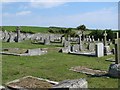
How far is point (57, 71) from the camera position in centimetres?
1143

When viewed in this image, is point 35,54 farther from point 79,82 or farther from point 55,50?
point 79,82


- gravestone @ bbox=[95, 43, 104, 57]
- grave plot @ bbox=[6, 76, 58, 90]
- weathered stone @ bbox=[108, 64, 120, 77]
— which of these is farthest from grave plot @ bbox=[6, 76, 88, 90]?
gravestone @ bbox=[95, 43, 104, 57]

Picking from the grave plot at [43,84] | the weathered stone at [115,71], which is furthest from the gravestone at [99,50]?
the grave plot at [43,84]

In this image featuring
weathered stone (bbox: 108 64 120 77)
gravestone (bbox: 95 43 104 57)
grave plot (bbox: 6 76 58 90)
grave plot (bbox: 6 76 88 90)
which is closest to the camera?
grave plot (bbox: 6 76 88 90)

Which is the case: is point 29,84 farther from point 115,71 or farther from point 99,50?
point 99,50

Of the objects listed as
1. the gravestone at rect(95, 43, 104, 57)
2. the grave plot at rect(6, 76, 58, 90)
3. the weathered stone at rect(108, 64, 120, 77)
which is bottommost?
the grave plot at rect(6, 76, 58, 90)

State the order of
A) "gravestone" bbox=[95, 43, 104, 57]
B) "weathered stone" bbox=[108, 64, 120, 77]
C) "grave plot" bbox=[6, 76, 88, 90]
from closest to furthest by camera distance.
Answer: "grave plot" bbox=[6, 76, 88, 90] → "weathered stone" bbox=[108, 64, 120, 77] → "gravestone" bbox=[95, 43, 104, 57]

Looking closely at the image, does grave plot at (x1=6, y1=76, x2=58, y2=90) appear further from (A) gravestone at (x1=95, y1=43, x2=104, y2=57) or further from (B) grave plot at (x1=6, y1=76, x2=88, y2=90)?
(A) gravestone at (x1=95, y1=43, x2=104, y2=57)

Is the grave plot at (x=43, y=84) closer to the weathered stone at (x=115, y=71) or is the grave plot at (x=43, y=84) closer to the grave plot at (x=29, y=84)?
the grave plot at (x=29, y=84)

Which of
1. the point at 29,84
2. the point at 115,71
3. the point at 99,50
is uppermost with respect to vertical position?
the point at 99,50

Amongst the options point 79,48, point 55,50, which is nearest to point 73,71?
point 55,50

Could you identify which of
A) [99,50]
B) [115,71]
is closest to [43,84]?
[115,71]

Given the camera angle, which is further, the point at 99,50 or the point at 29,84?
the point at 99,50

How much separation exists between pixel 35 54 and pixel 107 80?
978 centimetres
